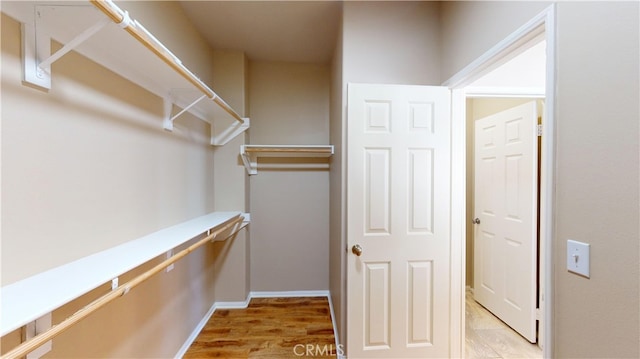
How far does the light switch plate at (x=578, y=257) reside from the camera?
0.82 metres

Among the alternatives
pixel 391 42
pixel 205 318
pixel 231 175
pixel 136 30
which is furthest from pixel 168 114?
pixel 205 318

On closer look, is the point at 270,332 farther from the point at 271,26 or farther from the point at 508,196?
the point at 271,26

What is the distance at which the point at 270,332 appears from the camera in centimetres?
214

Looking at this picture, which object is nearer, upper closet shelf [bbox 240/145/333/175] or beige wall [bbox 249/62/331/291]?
upper closet shelf [bbox 240/145/333/175]

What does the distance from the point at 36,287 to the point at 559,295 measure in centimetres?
174

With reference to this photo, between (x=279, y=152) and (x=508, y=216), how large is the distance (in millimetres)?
2320

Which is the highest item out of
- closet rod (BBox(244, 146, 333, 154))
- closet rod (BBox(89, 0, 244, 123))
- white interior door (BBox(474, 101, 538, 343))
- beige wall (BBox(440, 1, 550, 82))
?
beige wall (BBox(440, 1, 550, 82))

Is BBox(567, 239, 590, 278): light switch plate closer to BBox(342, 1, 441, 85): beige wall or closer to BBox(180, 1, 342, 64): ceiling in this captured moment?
BBox(342, 1, 441, 85): beige wall

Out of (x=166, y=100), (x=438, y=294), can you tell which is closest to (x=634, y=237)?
(x=438, y=294)

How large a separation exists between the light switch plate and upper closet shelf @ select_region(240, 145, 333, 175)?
6.05 ft

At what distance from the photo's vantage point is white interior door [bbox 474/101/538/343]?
206cm

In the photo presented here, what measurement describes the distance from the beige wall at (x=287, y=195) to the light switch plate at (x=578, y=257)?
208 centimetres

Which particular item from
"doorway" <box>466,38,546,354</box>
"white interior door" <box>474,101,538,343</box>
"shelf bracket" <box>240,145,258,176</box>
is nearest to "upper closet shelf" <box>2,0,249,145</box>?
"shelf bracket" <box>240,145,258,176</box>

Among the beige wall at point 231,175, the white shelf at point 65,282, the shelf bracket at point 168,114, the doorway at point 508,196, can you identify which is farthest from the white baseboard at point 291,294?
the shelf bracket at point 168,114
